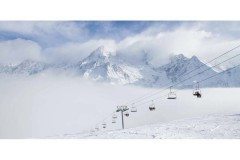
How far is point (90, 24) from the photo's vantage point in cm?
3675

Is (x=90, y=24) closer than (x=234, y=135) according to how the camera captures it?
No
